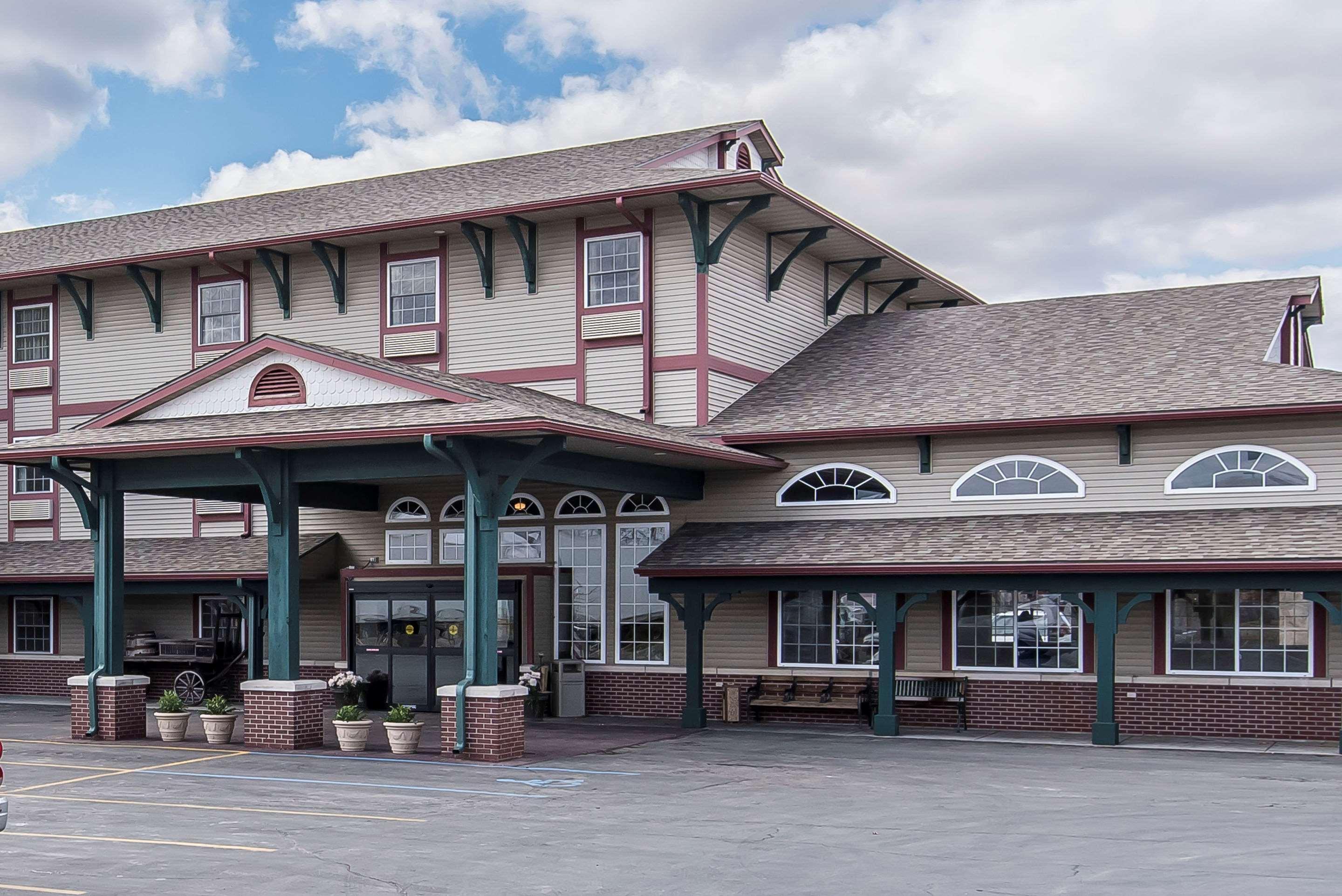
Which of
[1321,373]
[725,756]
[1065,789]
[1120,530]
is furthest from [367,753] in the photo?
[1321,373]

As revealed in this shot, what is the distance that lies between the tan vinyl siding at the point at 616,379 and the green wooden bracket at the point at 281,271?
5352 mm

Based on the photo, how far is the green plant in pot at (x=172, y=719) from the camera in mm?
20266

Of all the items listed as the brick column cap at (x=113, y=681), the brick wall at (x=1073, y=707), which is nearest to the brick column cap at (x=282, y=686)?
the brick column cap at (x=113, y=681)

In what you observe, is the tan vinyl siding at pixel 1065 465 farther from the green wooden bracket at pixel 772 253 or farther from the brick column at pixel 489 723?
the brick column at pixel 489 723

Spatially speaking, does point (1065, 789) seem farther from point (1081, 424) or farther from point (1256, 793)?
point (1081, 424)

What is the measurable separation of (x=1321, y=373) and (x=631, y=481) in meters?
9.66

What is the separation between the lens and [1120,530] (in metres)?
19.9

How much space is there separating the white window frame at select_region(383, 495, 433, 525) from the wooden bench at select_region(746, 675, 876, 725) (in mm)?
6545

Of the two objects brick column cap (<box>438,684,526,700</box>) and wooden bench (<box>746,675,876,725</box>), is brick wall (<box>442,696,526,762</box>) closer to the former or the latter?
brick column cap (<box>438,684,526,700</box>)

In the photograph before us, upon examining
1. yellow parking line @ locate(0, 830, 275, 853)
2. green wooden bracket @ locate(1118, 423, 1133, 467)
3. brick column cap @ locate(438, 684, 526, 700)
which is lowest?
yellow parking line @ locate(0, 830, 275, 853)

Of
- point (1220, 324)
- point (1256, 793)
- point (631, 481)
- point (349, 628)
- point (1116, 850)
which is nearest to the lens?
point (1116, 850)

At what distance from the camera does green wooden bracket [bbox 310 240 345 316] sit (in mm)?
25969

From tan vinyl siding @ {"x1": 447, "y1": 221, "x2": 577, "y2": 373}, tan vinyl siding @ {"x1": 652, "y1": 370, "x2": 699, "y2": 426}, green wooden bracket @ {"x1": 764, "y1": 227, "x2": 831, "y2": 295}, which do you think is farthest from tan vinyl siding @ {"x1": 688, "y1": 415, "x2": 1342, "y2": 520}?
green wooden bracket @ {"x1": 764, "y1": 227, "x2": 831, "y2": 295}

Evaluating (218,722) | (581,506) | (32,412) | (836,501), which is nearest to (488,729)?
(218,722)
